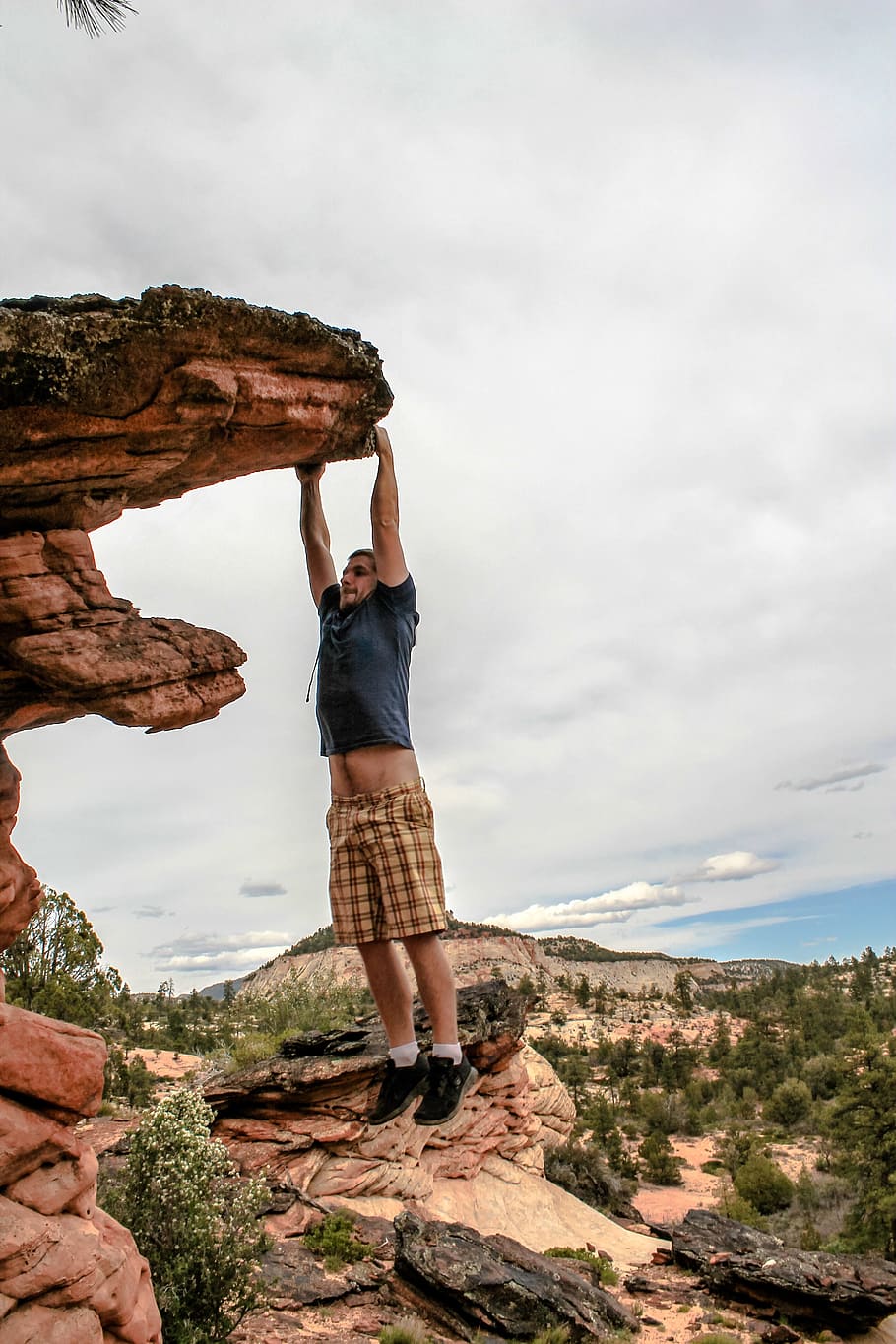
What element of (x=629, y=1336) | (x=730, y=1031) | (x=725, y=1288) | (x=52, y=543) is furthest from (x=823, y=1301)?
(x=730, y=1031)

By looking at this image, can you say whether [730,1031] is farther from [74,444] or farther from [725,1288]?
[74,444]

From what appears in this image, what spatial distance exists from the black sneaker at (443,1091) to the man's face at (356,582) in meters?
2.78

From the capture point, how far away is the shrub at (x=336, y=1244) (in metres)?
13.1

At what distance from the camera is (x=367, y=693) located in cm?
504

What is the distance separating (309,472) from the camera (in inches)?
227

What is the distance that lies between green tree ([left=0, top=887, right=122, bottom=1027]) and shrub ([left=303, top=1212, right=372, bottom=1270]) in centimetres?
931

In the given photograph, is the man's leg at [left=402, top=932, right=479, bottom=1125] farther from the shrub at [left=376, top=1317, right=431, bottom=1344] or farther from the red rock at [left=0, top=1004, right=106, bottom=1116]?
the shrub at [left=376, top=1317, right=431, bottom=1344]

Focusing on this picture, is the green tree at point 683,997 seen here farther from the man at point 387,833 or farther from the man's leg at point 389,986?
the man's leg at point 389,986

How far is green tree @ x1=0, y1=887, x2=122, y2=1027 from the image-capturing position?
20172mm

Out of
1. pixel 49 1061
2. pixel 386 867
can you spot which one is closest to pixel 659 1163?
pixel 49 1061

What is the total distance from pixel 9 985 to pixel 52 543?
729 inches

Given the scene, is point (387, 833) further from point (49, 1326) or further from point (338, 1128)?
point (338, 1128)

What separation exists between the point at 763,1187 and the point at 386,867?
32043mm

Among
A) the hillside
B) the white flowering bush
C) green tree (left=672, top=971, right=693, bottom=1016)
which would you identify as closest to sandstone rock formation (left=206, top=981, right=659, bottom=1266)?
the white flowering bush
